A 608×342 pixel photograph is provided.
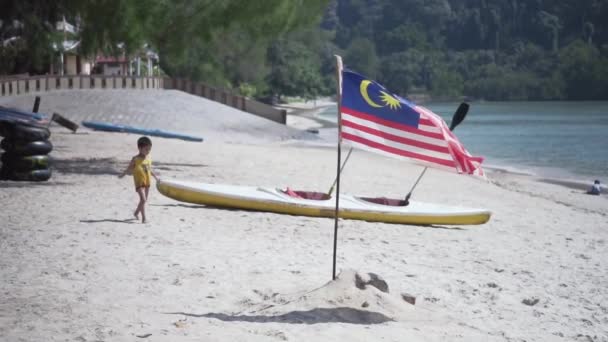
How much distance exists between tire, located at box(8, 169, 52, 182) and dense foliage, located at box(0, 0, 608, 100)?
397 centimetres

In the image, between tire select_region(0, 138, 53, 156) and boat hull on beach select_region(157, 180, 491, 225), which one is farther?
tire select_region(0, 138, 53, 156)

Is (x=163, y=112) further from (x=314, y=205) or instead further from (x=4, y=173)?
(x=314, y=205)

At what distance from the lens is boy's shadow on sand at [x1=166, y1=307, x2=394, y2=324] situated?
6.29 meters

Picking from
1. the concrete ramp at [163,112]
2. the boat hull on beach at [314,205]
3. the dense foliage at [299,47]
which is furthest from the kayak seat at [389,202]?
the concrete ramp at [163,112]

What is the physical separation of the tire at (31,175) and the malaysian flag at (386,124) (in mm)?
7526

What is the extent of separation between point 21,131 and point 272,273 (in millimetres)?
6360

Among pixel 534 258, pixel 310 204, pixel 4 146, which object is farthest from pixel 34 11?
pixel 534 258

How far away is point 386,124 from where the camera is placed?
726 centimetres

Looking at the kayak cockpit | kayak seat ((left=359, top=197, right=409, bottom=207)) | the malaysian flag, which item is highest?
the malaysian flag

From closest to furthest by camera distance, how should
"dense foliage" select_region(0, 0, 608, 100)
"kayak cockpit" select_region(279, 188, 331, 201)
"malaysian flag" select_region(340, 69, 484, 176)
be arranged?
"malaysian flag" select_region(340, 69, 484, 176)
"kayak cockpit" select_region(279, 188, 331, 201)
"dense foliage" select_region(0, 0, 608, 100)

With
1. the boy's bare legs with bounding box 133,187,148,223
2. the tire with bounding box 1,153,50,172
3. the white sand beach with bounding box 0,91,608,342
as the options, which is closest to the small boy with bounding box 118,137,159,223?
the boy's bare legs with bounding box 133,187,148,223

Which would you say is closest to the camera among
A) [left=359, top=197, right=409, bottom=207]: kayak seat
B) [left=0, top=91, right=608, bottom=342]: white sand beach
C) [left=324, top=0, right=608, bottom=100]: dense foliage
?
[left=0, top=91, right=608, bottom=342]: white sand beach

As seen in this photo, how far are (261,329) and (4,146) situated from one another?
7932mm

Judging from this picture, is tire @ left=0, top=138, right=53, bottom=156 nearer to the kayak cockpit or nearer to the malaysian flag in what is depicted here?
the kayak cockpit
